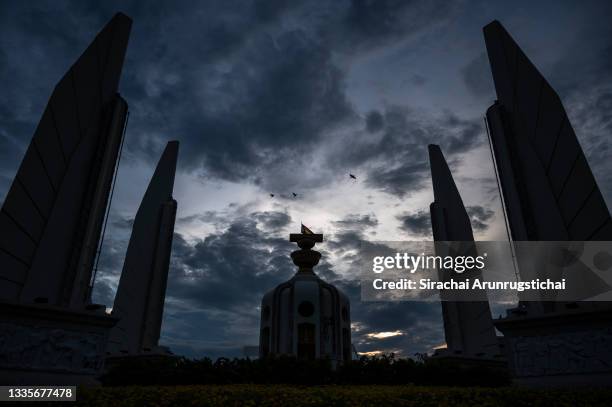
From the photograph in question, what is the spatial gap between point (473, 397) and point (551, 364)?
13.4ft

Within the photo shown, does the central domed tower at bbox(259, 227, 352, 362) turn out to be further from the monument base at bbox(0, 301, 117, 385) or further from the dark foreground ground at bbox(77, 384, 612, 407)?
the dark foreground ground at bbox(77, 384, 612, 407)

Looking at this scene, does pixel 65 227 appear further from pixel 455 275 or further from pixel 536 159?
pixel 455 275

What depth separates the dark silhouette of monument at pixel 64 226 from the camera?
9.71 meters

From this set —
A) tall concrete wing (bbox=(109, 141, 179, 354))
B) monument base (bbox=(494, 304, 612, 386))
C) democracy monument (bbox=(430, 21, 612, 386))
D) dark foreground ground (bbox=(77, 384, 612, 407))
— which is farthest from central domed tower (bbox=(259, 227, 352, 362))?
dark foreground ground (bbox=(77, 384, 612, 407))

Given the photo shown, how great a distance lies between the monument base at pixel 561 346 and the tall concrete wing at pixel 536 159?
3.72 meters

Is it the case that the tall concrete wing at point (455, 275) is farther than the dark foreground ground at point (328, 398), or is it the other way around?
the tall concrete wing at point (455, 275)

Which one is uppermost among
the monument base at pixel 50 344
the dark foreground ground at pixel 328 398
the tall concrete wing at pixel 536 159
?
the tall concrete wing at pixel 536 159

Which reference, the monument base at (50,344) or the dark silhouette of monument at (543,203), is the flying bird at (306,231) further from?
the monument base at (50,344)

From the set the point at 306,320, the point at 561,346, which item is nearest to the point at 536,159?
the point at 561,346

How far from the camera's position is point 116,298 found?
912 inches

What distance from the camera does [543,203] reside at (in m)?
15.5

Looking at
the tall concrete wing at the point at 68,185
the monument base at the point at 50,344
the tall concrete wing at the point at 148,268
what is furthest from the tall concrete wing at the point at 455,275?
the tall concrete wing at the point at 148,268

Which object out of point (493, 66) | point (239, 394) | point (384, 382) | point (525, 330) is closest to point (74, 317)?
point (239, 394)

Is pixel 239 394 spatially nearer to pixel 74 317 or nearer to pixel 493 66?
pixel 74 317
